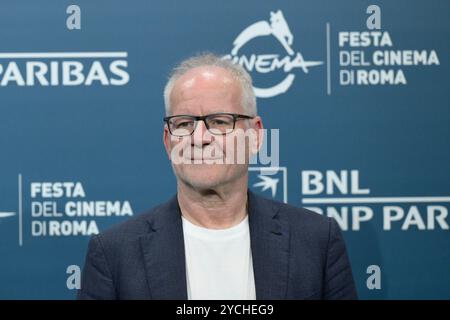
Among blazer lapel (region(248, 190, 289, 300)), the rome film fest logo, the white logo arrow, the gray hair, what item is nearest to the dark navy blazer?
blazer lapel (region(248, 190, 289, 300))

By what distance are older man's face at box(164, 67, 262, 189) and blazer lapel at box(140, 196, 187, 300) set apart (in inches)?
5.0

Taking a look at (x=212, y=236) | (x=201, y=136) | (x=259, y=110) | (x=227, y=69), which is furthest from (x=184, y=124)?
(x=259, y=110)

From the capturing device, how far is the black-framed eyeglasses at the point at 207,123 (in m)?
1.65

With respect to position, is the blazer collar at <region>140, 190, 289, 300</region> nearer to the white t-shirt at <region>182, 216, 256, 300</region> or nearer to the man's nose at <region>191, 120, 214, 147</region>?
the white t-shirt at <region>182, 216, 256, 300</region>

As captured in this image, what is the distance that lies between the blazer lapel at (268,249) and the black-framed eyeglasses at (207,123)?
24cm

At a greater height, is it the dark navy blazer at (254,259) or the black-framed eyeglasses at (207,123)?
the black-framed eyeglasses at (207,123)

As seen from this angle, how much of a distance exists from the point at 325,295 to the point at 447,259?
0.85 m

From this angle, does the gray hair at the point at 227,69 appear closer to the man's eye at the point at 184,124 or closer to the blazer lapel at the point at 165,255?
the man's eye at the point at 184,124

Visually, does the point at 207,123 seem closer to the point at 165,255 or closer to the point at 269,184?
the point at 165,255

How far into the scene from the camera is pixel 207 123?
1.66 metres

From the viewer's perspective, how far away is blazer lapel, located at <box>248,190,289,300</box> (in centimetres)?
165

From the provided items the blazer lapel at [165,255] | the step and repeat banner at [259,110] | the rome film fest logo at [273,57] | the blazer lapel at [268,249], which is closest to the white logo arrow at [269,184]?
the step and repeat banner at [259,110]

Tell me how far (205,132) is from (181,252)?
319 millimetres
